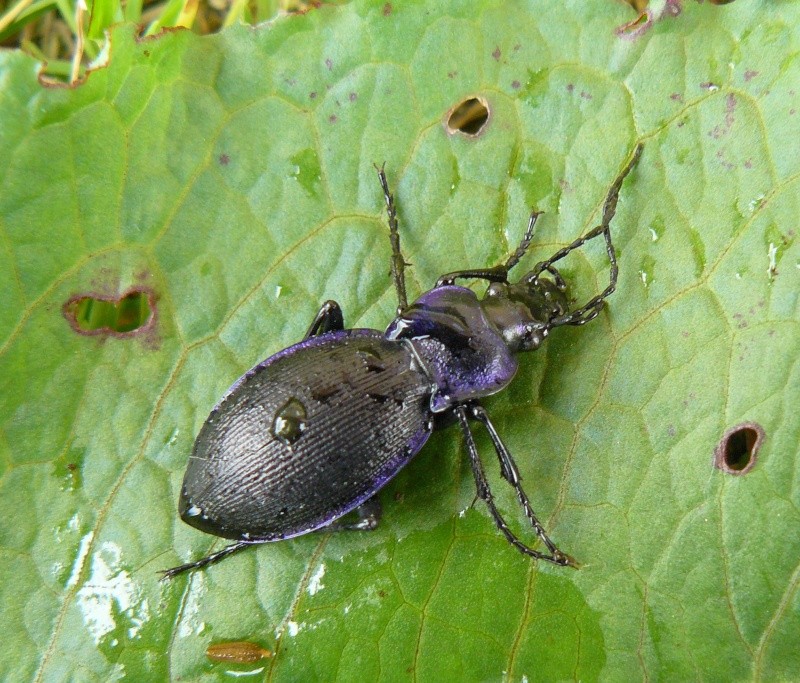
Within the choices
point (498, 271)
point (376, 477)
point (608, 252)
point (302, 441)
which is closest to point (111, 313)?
point (302, 441)

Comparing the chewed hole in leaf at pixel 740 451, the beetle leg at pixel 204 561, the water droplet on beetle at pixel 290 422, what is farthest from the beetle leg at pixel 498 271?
the beetle leg at pixel 204 561

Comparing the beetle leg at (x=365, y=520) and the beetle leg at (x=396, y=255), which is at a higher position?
the beetle leg at (x=396, y=255)

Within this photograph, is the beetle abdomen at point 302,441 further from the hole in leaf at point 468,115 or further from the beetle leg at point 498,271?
the hole in leaf at point 468,115

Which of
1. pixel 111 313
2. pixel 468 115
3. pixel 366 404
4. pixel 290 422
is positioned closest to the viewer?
pixel 290 422

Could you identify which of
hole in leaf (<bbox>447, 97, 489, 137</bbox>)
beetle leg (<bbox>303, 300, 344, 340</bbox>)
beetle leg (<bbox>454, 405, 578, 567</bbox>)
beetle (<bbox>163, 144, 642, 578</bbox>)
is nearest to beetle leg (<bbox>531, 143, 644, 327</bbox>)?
beetle (<bbox>163, 144, 642, 578</bbox>)

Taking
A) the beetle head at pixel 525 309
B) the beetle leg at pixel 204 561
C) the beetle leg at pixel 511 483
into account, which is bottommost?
the beetle leg at pixel 511 483

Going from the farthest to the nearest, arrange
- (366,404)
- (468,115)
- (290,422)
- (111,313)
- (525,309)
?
1. (468,115)
2. (111,313)
3. (525,309)
4. (366,404)
5. (290,422)

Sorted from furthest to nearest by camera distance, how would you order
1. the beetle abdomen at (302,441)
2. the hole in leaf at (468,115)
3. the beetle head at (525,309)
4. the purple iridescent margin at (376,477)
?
the hole in leaf at (468,115) → the beetle head at (525,309) → the purple iridescent margin at (376,477) → the beetle abdomen at (302,441)

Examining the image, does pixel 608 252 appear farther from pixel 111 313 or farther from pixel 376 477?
pixel 111 313
